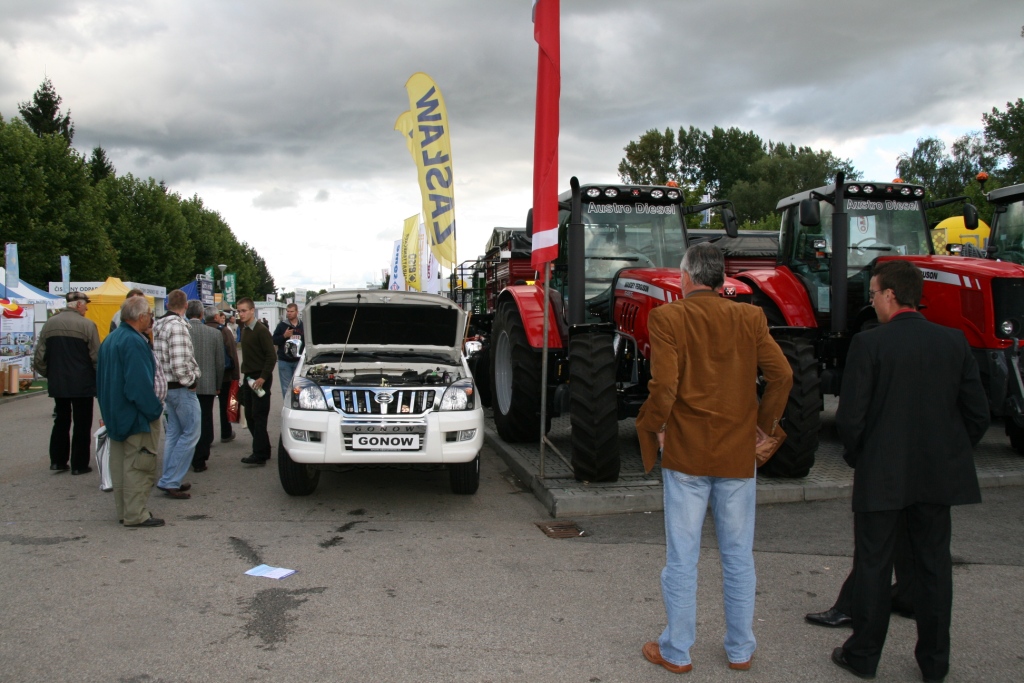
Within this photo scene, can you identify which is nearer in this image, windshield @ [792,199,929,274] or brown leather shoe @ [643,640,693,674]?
brown leather shoe @ [643,640,693,674]

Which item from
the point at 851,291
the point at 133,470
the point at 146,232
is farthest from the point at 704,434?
the point at 146,232

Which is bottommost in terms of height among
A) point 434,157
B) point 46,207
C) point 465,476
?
point 465,476

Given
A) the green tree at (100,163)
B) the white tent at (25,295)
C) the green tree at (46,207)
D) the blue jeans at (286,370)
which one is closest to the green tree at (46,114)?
the green tree at (100,163)

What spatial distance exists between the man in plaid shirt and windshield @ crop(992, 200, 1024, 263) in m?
9.29

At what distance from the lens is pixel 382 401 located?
22.3 ft

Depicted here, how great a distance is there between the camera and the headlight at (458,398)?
272 inches

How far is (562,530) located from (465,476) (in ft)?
4.33

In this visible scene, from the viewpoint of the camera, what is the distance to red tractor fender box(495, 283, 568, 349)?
8297 millimetres

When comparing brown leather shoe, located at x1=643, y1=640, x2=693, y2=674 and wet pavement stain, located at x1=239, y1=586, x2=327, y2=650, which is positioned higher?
brown leather shoe, located at x1=643, y1=640, x2=693, y2=674

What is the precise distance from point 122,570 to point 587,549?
3147 millimetres

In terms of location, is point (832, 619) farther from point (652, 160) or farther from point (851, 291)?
point (652, 160)

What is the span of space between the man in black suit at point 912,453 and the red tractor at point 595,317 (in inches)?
132

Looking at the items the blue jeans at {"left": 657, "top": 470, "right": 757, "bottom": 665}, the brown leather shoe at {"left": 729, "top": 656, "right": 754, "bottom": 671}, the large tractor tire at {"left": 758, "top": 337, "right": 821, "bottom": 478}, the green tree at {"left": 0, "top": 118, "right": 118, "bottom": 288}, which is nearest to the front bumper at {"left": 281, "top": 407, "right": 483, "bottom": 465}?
the large tractor tire at {"left": 758, "top": 337, "right": 821, "bottom": 478}

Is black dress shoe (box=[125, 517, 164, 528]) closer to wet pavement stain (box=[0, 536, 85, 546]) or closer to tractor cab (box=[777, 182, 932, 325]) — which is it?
wet pavement stain (box=[0, 536, 85, 546])
